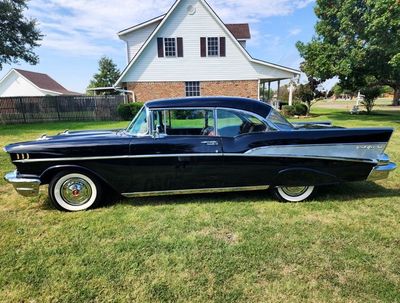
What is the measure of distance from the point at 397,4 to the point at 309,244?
13.1m

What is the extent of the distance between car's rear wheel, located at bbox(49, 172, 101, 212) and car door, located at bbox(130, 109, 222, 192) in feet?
2.05

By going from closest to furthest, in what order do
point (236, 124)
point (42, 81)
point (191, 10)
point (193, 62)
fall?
point (236, 124) < point (191, 10) < point (193, 62) < point (42, 81)

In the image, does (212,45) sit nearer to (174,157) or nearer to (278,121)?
(278,121)

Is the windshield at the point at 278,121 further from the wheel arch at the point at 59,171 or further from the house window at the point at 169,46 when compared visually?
the house window at the point at 169,46

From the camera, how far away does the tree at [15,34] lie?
60.9 feet

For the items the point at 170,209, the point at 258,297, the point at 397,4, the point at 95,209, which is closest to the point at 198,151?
the point at 170,209

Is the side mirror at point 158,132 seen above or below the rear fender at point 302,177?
above

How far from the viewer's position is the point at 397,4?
11.4m

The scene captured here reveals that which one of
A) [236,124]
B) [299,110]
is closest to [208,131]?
[236,124]

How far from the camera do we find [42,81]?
3981cm

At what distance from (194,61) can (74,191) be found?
54.5 feet

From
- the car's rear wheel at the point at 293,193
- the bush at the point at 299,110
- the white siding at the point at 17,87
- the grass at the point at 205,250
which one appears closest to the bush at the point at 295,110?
the bush at the point at 299,110

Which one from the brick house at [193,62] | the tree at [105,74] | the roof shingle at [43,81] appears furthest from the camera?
the tree at [105,74]

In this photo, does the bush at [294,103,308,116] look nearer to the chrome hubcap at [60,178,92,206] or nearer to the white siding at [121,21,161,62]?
the white siding at [121,21,161,62]
